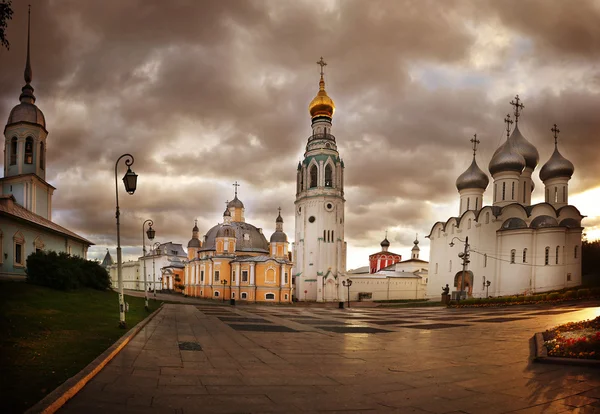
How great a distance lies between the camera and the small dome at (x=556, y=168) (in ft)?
152

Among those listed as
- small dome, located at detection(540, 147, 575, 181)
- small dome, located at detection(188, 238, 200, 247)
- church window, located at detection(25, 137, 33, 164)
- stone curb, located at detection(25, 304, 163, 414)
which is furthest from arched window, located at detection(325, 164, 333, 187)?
stone curb, located at detection(25, 304, 163, 414)

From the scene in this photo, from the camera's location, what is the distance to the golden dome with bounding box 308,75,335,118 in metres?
67.5

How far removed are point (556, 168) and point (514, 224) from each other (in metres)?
9.69

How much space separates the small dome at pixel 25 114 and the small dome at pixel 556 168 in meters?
53.6

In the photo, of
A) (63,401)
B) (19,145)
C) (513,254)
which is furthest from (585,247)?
(19,145)

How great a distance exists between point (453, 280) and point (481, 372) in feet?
148

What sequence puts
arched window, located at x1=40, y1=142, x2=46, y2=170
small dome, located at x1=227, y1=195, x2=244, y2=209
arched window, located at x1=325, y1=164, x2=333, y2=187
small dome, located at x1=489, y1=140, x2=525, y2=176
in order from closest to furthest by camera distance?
1. arched window, located at x1=40, y1=142, x2=46, y2=170
2. small dome, located at x1=489, y1=140, x2=525, y2=176
3. arched window, located at x1=325, y1=164, x2=333, y2=187
4. small dome, located at x1=227, y1=195, x2=244, y2=209

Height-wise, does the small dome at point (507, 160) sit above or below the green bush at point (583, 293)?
above

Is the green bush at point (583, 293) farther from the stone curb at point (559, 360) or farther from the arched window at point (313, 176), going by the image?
the arched window at point (313, 176)

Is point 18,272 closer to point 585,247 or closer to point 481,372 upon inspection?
point 481,372

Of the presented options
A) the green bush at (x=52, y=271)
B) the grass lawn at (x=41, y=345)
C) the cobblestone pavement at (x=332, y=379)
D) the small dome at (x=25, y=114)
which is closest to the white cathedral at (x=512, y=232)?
the cobblestone pavement at (x=332, y=379)

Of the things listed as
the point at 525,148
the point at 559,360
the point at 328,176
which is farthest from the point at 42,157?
the point at 525,148

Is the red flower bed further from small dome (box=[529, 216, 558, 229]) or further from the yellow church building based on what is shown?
the yellow church building

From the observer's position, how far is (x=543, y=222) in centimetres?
4147
